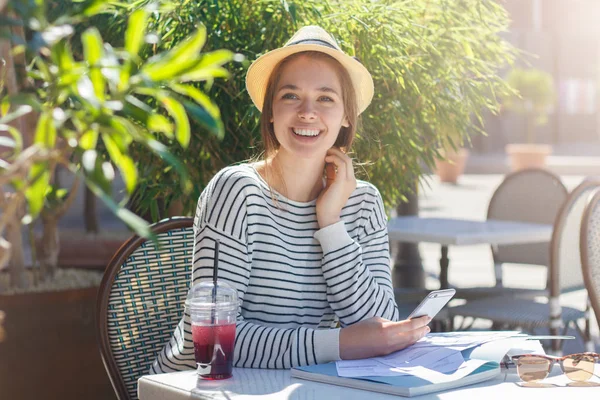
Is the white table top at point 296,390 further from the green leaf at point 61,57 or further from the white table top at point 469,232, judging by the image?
the white table top at point 469,232

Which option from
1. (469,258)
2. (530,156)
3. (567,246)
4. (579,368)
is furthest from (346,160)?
(530,156)

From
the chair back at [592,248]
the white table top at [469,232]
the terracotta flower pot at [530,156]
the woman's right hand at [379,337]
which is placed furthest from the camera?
the terracotta flower pot at [530,156]

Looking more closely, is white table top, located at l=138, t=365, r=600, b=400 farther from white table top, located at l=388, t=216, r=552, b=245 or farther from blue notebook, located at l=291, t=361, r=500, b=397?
white table top, located at l=388, t=216, r=552, b=245

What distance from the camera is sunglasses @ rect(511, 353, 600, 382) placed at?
1.51 meters

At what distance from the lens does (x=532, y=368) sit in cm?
151

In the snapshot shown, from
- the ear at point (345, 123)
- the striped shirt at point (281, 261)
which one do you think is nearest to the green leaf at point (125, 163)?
the striped shirt at point (281, 261)

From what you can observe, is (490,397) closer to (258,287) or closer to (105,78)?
(258,287)

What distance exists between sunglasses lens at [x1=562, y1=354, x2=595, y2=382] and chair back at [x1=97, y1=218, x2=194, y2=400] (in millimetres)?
941

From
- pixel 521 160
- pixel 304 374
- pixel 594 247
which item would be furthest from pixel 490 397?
pixel 521 160

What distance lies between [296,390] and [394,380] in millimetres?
159

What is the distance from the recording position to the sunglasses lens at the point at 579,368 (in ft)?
5.00

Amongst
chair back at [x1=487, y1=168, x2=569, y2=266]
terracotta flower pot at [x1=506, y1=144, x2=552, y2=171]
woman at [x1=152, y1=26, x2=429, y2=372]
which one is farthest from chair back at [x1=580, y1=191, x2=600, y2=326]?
terracotta flower pot at [x1=506, y1=144, x2=552, y2=171]

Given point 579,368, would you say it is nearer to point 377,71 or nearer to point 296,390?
point 296,390

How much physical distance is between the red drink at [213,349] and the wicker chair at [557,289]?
6.81ft
